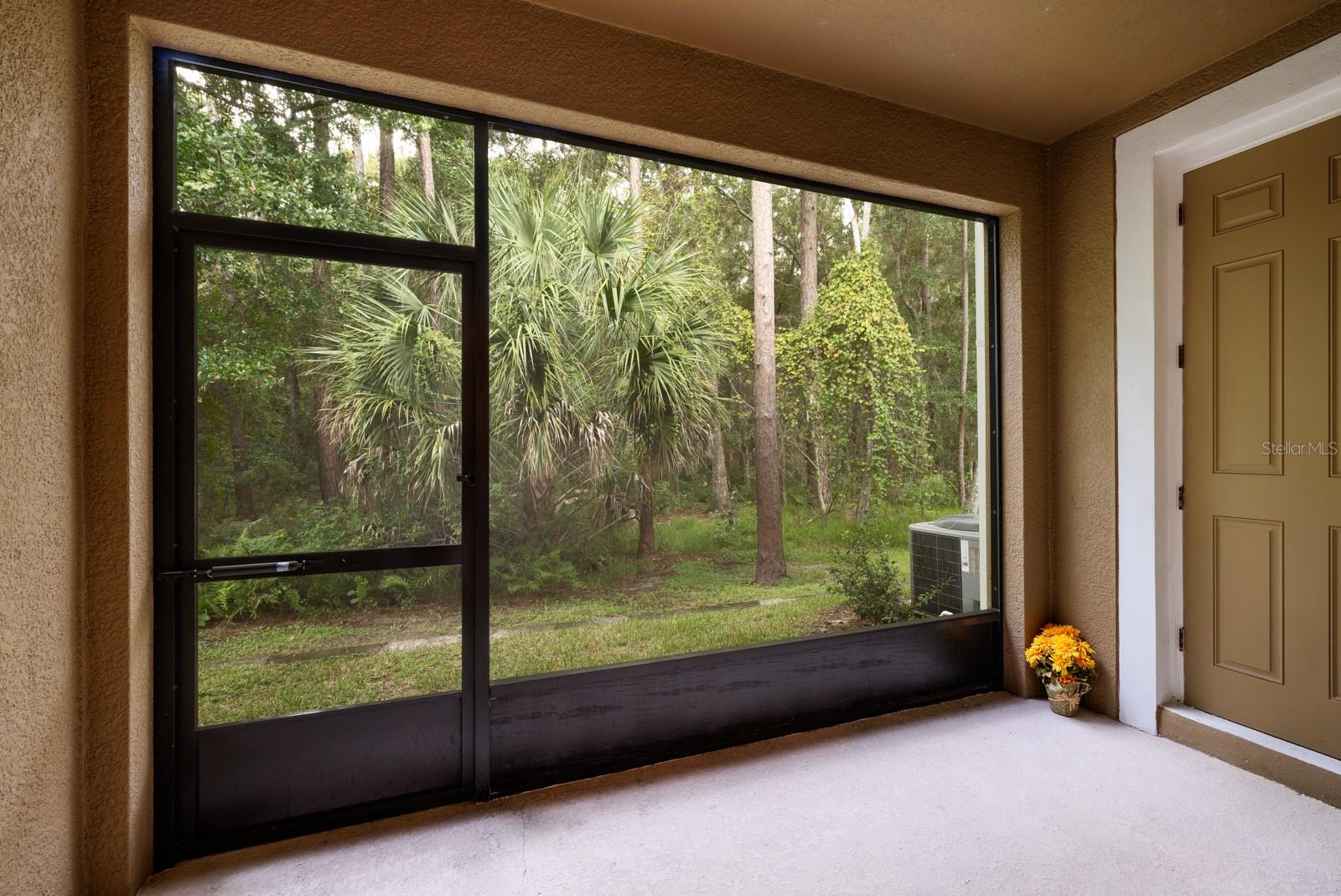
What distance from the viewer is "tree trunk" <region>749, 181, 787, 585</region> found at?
4395 mm

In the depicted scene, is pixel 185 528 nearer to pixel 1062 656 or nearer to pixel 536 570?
pixel 536 570

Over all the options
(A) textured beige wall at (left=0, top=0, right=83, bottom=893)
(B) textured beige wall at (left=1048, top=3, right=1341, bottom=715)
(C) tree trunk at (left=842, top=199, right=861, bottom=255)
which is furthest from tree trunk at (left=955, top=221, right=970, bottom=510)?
(A) textured beige wall at (left=0, top=0, right=83, bottom=893)

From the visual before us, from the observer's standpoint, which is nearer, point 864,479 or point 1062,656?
point 1062,656

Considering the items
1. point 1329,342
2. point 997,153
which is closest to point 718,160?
point 997,153

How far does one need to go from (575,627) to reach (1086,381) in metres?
2.97

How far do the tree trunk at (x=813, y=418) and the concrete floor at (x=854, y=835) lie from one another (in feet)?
7.30

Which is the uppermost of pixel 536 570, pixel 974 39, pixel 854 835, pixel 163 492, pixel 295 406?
pixel 974 39

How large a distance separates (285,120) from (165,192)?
41 centimetres

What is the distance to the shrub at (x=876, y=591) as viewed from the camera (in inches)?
139

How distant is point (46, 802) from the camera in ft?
4.73

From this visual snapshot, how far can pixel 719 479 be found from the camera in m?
4.18

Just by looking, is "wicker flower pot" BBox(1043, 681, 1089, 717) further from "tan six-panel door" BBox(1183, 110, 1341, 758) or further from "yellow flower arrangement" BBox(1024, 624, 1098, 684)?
"tan six-panel door" BBox(1183, 110, 1341, 758)

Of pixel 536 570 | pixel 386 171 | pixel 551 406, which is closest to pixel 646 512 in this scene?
pixel 536 570

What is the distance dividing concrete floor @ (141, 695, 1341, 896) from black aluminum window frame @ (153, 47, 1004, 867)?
0.69 ft
